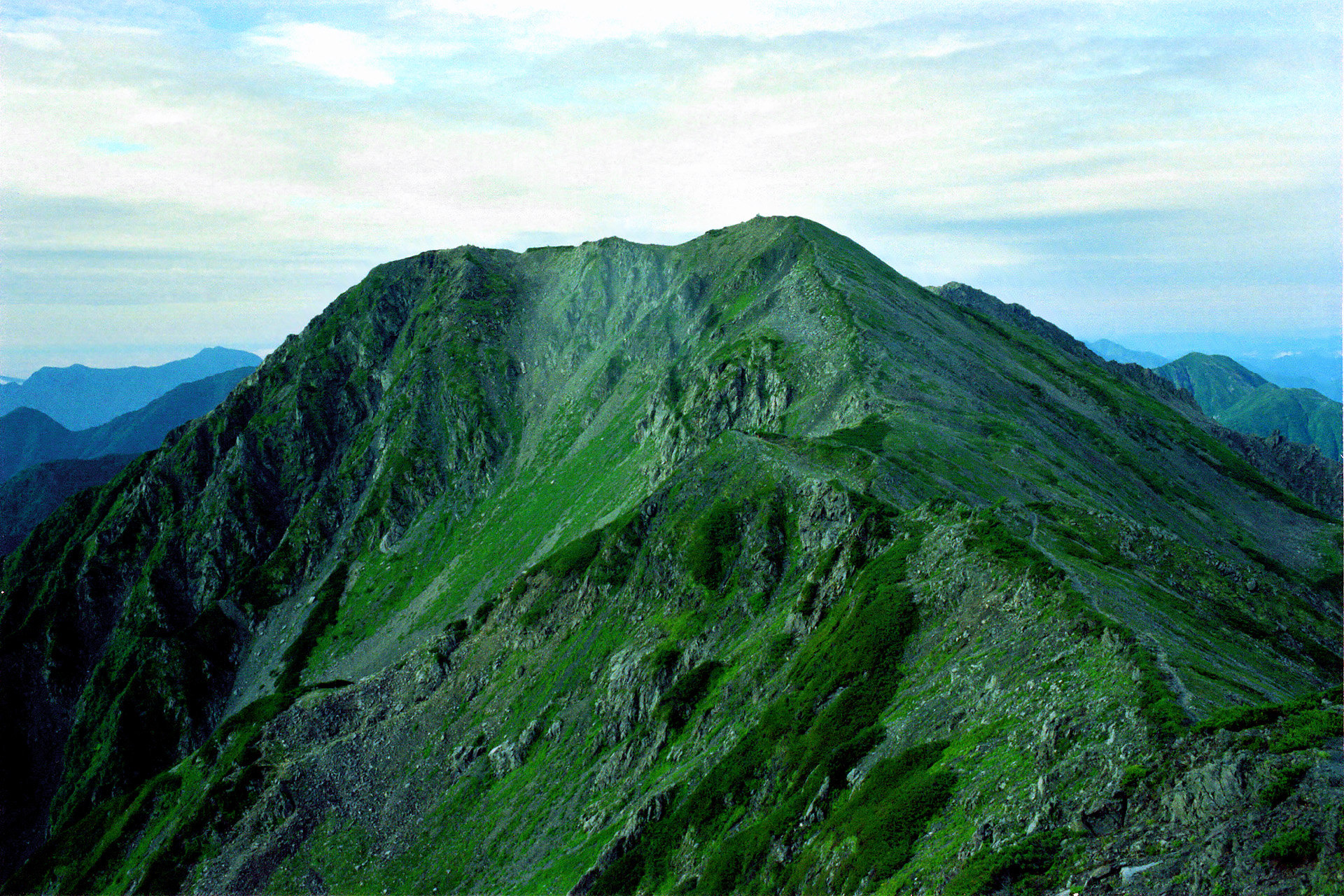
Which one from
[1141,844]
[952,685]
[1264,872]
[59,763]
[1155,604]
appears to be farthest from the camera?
[59,763]

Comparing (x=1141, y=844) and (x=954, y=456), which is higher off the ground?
(x=954, y=456)

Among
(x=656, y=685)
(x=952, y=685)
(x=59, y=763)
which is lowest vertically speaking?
(x=59, y=763)

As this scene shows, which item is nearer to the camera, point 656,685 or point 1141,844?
point 1141,844

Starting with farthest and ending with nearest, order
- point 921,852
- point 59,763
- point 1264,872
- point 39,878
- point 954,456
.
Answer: point 59,763 < point 39,878 < point 954,456 < point 921,852 < point 1264,872

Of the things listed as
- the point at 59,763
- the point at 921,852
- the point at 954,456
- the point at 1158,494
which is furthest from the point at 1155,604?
the point at 59,763

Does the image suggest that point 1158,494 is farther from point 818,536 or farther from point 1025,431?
point 818,536

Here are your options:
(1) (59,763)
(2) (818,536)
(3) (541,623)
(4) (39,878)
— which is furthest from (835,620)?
(1) (59,763)
